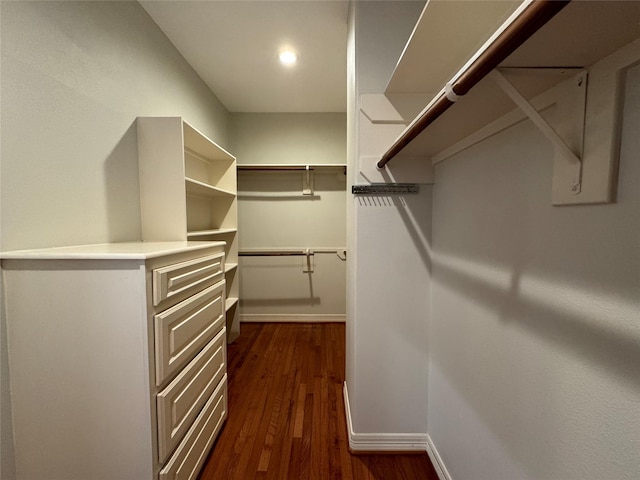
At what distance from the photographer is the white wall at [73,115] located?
0.92 meters

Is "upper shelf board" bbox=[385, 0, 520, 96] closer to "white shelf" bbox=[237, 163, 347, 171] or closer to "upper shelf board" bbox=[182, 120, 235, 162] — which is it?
"upper shelf board" bbox=[182, 120, 235, 162]

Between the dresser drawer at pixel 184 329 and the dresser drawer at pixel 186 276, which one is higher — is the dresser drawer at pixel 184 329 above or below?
below

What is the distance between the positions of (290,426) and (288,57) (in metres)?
2.65

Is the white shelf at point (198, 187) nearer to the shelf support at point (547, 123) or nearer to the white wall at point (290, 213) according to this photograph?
the white wall at point (290, 213)

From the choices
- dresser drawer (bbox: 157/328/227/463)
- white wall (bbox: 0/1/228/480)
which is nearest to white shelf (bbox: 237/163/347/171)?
white wall (bbox: 0/1/228/480)

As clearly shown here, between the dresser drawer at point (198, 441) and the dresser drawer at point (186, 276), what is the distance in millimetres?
643

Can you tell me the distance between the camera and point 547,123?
0.55 m

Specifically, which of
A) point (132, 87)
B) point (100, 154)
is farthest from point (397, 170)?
point (132, 87)

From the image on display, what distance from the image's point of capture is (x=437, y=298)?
1.26 meters

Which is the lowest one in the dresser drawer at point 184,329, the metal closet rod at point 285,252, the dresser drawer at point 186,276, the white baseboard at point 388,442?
the white baseboard at point 388,442

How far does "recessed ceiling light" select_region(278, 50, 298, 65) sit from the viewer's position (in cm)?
195

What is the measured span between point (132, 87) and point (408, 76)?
1561 millimetres

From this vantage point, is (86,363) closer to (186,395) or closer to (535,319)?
(186,395)

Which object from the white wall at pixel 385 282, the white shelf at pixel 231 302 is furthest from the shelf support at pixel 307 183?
the white wall at pixel 385 282
